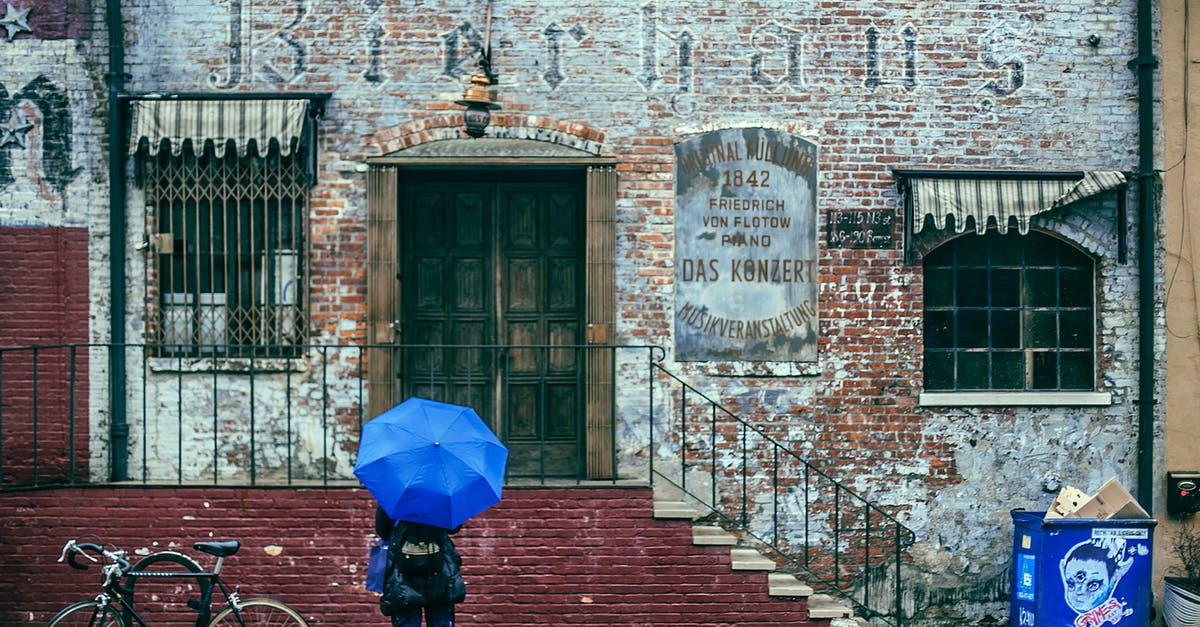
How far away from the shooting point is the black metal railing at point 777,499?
32.4 feet

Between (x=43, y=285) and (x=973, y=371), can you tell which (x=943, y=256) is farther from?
(x=43, y=285)

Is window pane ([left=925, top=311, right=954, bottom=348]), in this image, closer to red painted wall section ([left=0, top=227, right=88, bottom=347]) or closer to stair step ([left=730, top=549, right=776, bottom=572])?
stair step ([left=730, top=549, right=776, bottom=572])

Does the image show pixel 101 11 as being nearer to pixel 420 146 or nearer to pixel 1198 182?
pixel 420 146

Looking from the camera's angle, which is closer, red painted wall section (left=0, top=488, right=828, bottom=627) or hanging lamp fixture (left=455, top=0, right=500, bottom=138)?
red painted wall section (left=0, top=488, right=828, bottom=627)

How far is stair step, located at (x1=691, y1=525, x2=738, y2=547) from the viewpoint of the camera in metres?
8.66

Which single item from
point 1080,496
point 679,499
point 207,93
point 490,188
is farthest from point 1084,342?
point 207,93

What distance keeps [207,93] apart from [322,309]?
1.91 metres

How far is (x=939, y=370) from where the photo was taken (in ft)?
33.6

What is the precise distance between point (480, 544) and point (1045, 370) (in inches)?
195

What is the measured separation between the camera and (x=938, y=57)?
10.1 metres

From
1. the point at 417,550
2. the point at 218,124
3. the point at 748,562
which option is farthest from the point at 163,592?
the point at 748,562

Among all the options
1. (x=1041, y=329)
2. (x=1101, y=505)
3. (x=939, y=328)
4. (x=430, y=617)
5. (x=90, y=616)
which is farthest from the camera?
(x=1041, y=329)

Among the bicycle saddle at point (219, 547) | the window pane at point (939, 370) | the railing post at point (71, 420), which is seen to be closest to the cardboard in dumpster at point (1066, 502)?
the window pane at point (939, 370)

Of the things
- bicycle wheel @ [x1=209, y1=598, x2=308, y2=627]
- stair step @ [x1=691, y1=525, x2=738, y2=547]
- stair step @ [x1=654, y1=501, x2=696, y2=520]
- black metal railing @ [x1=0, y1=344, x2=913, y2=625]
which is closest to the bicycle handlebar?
bicycle wheel @ [x1=209, y1=598, x2=308, y2=627]
